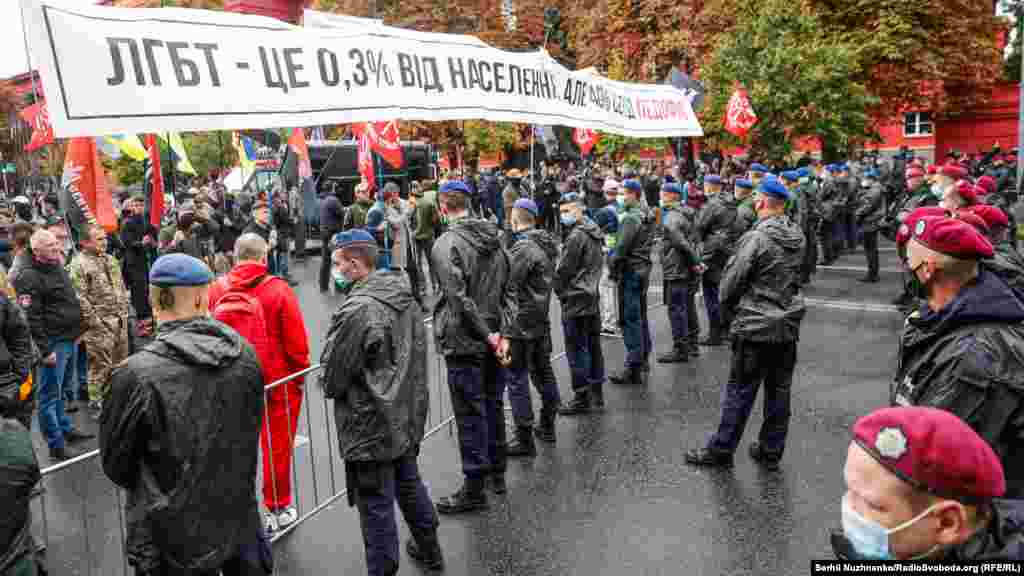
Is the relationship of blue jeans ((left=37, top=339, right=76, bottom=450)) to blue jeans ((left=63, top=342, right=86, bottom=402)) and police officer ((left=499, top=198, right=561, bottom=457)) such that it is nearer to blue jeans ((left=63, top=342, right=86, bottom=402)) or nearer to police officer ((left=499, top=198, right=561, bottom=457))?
blue jeans ((left=63, top=342, right=86, bottom=402))

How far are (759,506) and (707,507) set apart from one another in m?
0.35

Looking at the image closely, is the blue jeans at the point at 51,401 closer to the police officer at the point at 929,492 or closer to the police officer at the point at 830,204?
the police officer at the point at 929,492

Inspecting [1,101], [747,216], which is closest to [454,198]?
[747,216]

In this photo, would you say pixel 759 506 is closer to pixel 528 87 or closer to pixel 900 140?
pixel 528 87

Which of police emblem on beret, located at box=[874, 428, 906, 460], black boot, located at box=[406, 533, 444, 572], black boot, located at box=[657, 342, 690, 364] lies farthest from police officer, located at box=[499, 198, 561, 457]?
police emblem on beret, located at box=[874, 428, 906, 460]

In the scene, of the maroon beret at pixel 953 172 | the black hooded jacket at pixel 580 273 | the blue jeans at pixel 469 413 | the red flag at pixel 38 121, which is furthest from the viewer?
the maroon beret at pixel 953 172

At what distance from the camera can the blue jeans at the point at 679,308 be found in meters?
9.23

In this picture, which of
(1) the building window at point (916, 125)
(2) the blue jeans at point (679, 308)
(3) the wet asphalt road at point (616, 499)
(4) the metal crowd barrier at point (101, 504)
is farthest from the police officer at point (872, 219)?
(1) the building window at point (916, 125)

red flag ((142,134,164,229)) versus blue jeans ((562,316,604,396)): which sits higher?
red flag ((142,134,164,229))

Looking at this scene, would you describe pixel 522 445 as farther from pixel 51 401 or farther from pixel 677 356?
pixel 51 401

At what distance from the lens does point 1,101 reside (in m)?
52.8

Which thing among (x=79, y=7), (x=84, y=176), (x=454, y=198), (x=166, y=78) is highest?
(x=79, y=7)

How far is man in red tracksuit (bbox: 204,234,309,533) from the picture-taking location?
16.5 feet

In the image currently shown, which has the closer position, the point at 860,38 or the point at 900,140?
the point at 860,38
